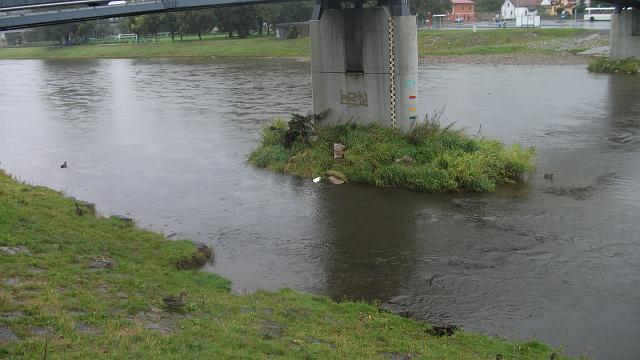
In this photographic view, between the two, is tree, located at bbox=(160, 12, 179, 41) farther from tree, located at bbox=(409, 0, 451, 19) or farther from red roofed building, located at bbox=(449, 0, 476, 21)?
red roofed building, located at bbox=(449, 0, 476, 21)

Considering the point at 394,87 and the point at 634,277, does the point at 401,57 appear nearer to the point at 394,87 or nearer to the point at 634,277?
the point at 394,87

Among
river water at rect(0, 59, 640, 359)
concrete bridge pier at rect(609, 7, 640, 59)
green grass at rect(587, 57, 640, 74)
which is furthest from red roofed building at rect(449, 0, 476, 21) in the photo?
river water at rect(0, 59, 640, 359)

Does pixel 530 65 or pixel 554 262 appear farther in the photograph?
pixel 530 65

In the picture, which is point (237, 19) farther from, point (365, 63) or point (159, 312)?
point (159, 312)

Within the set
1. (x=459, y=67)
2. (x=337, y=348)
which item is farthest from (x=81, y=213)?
(x=459, y=67)

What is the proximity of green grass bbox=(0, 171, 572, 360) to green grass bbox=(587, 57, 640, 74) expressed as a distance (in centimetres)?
4186

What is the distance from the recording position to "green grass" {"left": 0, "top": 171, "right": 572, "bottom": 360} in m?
7.91

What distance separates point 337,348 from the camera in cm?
885

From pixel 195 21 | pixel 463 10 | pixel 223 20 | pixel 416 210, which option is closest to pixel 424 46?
pixel 223 20

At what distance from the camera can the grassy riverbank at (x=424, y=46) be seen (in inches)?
2482

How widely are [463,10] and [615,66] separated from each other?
83.8m

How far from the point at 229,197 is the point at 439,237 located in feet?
22.3

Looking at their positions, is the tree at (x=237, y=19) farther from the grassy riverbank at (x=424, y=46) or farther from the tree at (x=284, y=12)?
the grassy riverbank at (x=424, y=46)

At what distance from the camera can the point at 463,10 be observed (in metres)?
128
